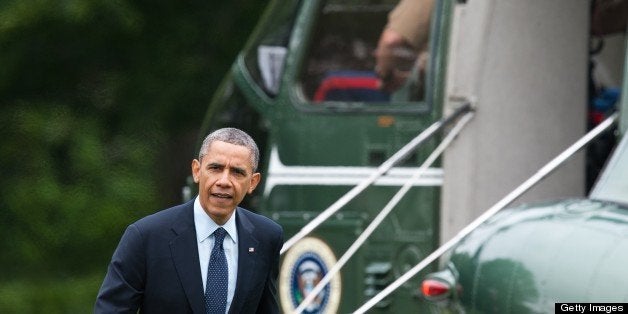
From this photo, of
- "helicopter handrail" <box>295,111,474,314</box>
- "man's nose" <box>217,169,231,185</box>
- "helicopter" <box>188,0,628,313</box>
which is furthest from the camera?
"helicopter handrail" <box>295,111,474,314</box>

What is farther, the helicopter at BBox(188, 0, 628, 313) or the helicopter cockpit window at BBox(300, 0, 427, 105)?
the helicopter cockpit window at BBox(300, 0, 427, 105)

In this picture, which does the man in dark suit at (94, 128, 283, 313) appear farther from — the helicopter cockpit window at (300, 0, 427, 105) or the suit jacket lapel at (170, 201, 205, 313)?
the helicopter cockpit window at (300, 0, 427, 105)

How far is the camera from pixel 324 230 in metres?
9.67

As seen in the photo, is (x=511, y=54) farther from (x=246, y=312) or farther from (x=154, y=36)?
(x=154, y=36)

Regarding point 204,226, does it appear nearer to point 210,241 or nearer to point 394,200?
point 210,241

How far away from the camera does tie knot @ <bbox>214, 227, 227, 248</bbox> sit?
210 inches

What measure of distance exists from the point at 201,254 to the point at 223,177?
233 mm

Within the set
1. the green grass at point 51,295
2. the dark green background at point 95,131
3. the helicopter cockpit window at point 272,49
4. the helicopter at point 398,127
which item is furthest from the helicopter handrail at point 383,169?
the green grass at point 51,295

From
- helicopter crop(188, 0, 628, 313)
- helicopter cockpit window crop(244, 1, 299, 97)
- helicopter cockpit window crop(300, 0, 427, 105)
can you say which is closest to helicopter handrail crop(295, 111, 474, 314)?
helicopter crop(188, 0, 628, 313)

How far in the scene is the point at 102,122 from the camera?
15180mm

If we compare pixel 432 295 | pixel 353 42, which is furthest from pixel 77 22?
pixel 432 295

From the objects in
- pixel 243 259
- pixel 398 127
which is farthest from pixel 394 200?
pixel 243 259

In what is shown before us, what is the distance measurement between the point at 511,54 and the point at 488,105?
253mm

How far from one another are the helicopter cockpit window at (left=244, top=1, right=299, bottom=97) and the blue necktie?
16.4ft
